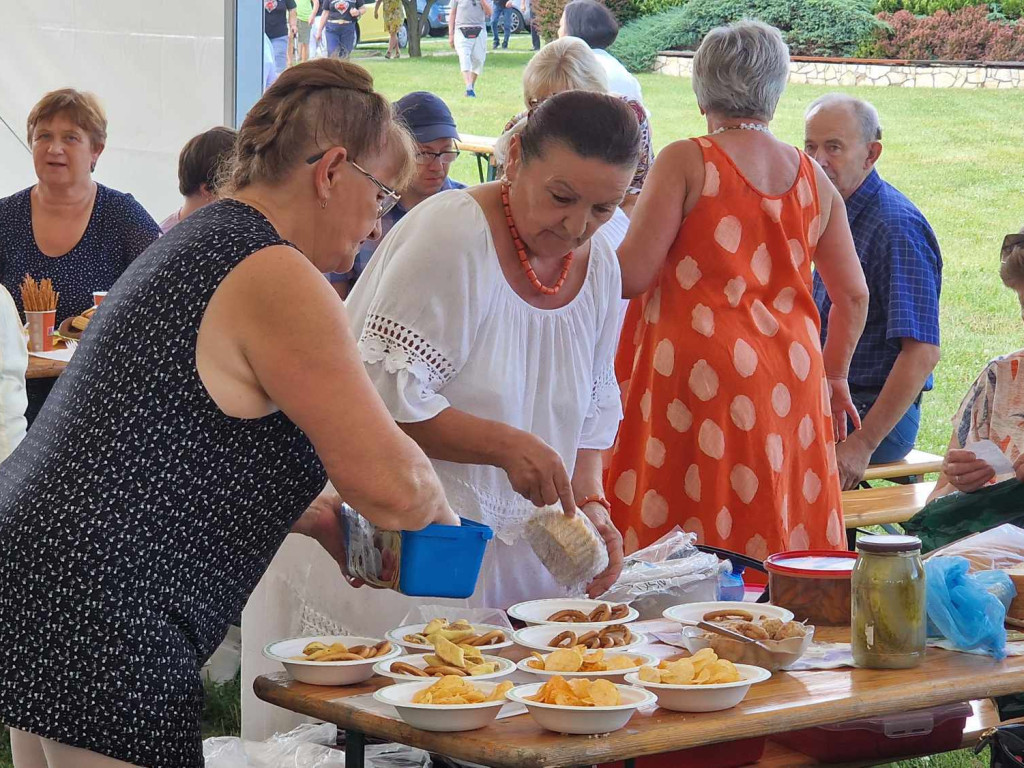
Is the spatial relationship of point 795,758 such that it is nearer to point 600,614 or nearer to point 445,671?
point 600,614

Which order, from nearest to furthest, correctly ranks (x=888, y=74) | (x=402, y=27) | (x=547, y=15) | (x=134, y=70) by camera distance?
1. (x=134, y=70)
2. (x=402, y=27)
3. (x=888, y=74)
4. (x=547, y=15)

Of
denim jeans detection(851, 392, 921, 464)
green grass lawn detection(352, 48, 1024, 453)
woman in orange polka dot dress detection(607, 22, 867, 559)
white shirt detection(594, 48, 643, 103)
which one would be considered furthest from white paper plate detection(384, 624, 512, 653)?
green grass lawn detection(352, 48, 1024, 453)

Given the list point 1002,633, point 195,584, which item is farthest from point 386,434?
point 1002,633

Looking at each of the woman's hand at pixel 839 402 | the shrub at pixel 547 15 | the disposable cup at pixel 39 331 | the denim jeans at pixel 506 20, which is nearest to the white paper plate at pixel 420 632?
the woman's hand at pixel 839 402

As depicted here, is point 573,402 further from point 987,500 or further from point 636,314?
point 987,500

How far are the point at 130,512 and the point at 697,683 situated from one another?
740mm

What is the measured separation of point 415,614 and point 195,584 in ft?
2.04

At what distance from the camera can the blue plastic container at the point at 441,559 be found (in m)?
1.78

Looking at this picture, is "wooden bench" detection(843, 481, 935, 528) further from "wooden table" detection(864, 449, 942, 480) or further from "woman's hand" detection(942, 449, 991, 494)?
"woman's hand" detection(942, 449, 991, 494)

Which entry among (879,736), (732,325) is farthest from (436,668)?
(732,325)

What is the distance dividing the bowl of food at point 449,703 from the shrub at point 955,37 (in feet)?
38.7

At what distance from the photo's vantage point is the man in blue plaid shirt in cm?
405

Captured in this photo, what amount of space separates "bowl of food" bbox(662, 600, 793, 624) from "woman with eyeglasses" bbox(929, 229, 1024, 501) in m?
1.35

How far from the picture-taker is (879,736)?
2092mm
